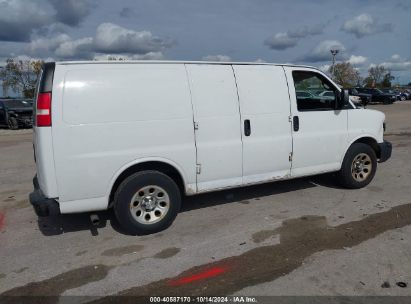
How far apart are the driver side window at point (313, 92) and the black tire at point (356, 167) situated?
81 centimetres

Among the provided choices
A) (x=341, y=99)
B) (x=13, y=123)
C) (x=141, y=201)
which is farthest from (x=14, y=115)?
(x=341, y=99)

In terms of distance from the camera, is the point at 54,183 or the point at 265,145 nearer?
the point at 54,183

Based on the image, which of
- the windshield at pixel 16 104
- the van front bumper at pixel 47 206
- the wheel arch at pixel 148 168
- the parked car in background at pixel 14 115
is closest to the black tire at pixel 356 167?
the wheel arch at pixel 148 168

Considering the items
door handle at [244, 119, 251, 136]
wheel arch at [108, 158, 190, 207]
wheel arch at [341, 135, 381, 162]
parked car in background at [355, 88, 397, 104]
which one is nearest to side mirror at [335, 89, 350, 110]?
wheel arch at [341, 135, 381, 162]

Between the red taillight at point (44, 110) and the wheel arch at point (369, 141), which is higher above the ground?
the red taillight at point (44, 110)

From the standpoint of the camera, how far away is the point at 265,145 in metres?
5.48

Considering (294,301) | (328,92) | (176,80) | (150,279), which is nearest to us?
(294,301)

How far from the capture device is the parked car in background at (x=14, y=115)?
19.6 metres

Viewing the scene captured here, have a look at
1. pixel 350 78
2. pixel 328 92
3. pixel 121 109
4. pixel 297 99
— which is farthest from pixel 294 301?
pixel 350 78

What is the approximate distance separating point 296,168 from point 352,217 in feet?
3.43

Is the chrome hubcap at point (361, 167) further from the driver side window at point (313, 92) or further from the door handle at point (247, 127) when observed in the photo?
the door handle at point (247, 127)

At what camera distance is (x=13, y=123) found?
19.7 m

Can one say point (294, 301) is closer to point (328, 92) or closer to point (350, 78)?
point (328, 92)

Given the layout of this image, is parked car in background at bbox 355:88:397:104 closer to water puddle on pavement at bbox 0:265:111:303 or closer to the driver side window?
the driver side window
